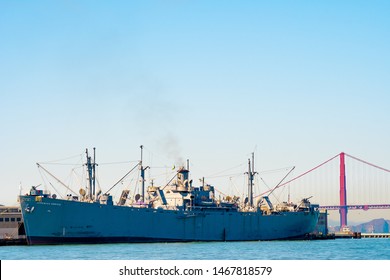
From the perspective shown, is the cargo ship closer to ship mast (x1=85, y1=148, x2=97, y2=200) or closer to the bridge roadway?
ship mast (x1=85, y1=148, x2=97, y2=200)

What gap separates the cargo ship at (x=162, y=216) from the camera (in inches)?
3036

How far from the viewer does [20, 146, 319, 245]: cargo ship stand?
7712cm

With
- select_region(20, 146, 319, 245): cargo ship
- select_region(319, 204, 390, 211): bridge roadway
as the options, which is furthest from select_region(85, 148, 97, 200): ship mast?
select_region(319, 204, 390, 211): bridge roadway

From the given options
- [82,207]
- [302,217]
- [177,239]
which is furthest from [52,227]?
[302,217]

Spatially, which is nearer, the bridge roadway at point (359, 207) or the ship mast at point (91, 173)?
the ship mast at point (91, 173)

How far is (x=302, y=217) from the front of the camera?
4149 inches

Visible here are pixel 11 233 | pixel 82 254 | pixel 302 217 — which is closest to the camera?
pixel 82 254

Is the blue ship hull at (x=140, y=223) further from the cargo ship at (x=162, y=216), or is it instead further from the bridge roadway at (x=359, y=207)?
the bridge roadway at (x=359, y=207)

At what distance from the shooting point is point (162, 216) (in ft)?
285

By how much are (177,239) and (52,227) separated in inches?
652

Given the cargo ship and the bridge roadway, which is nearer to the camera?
the cargo ship

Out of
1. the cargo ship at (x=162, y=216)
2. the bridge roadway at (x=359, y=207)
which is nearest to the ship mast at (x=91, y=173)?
the cargo ship at (x=162, y=216)

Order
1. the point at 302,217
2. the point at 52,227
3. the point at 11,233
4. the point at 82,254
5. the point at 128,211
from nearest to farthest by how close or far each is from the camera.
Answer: the point at 82,254 < the point at 52,227 < the point at 128,211 < the point at 11,233 < the point at 302,217
